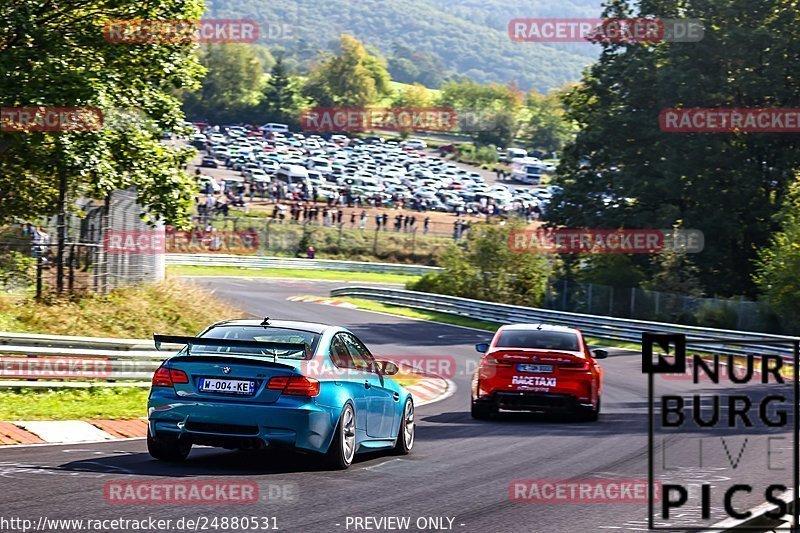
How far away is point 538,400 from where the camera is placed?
17141 mm

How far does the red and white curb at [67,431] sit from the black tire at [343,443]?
326 cm

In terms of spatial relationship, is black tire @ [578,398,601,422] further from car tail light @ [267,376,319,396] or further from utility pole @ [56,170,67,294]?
utility pole @ [56,170,67,294]

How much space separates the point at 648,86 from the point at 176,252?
27.4 meters

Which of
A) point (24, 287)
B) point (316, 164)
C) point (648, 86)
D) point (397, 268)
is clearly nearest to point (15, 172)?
point (24, 287)

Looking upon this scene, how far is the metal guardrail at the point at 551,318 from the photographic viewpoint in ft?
110

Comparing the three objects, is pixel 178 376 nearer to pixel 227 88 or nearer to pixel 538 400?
pixel 538 400

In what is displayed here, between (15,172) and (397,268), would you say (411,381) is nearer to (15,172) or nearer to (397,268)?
(15,172)

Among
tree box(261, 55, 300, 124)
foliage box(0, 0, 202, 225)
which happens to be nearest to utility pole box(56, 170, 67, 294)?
foliage box(0, 0, 202, 225)

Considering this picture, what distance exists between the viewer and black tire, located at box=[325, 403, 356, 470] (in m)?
10.8

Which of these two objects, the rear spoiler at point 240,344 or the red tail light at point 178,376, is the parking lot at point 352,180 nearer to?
the rear spoiler at point 240,344

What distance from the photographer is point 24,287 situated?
22.1 metres

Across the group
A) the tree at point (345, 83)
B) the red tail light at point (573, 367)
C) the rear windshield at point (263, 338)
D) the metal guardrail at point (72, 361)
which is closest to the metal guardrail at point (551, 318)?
the red tail light at point (573, 367)

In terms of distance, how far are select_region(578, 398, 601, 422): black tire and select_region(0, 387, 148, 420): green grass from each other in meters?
6.31

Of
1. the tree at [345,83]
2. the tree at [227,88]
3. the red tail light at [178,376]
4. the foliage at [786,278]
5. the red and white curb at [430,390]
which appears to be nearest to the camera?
the red tail light at [178,376]
